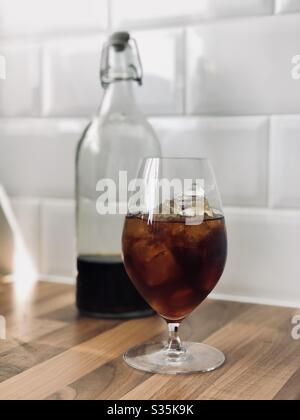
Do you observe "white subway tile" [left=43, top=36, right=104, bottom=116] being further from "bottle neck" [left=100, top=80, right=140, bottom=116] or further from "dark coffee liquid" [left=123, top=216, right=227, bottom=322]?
"dark coffee liquid" [left=123, top=216, right=227, bottom=322]

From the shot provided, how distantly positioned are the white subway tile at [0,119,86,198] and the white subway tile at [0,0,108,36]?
0.17 m

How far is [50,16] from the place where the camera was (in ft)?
3.74

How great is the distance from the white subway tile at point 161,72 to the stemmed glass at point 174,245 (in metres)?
0.33

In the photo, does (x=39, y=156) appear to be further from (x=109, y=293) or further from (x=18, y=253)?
(x=109, y=293)

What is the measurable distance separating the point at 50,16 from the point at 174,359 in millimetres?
697

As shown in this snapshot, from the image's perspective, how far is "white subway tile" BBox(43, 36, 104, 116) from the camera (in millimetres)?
1109

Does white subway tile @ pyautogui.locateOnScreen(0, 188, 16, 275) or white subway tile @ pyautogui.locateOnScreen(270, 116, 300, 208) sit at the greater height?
white subway tile @ pyautogui.locateOnScreen(270, 116, 300, 208)

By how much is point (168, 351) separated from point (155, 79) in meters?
0.50

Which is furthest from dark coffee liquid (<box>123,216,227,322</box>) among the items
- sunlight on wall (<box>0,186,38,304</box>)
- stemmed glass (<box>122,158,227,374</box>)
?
sunlight on wall (<box>0,186,38,304</box>)

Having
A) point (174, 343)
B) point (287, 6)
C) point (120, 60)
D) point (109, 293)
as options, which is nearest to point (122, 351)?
point (174, 343)

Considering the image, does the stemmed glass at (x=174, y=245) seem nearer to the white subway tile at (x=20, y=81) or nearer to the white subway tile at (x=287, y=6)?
the white subway tile at (x=287, y=6)

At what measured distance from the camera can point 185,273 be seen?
69 centimetres

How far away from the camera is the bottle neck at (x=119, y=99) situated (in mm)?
964

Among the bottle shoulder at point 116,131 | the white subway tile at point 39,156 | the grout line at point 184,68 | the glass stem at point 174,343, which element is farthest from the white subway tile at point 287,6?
the glass stem at point 174,343
